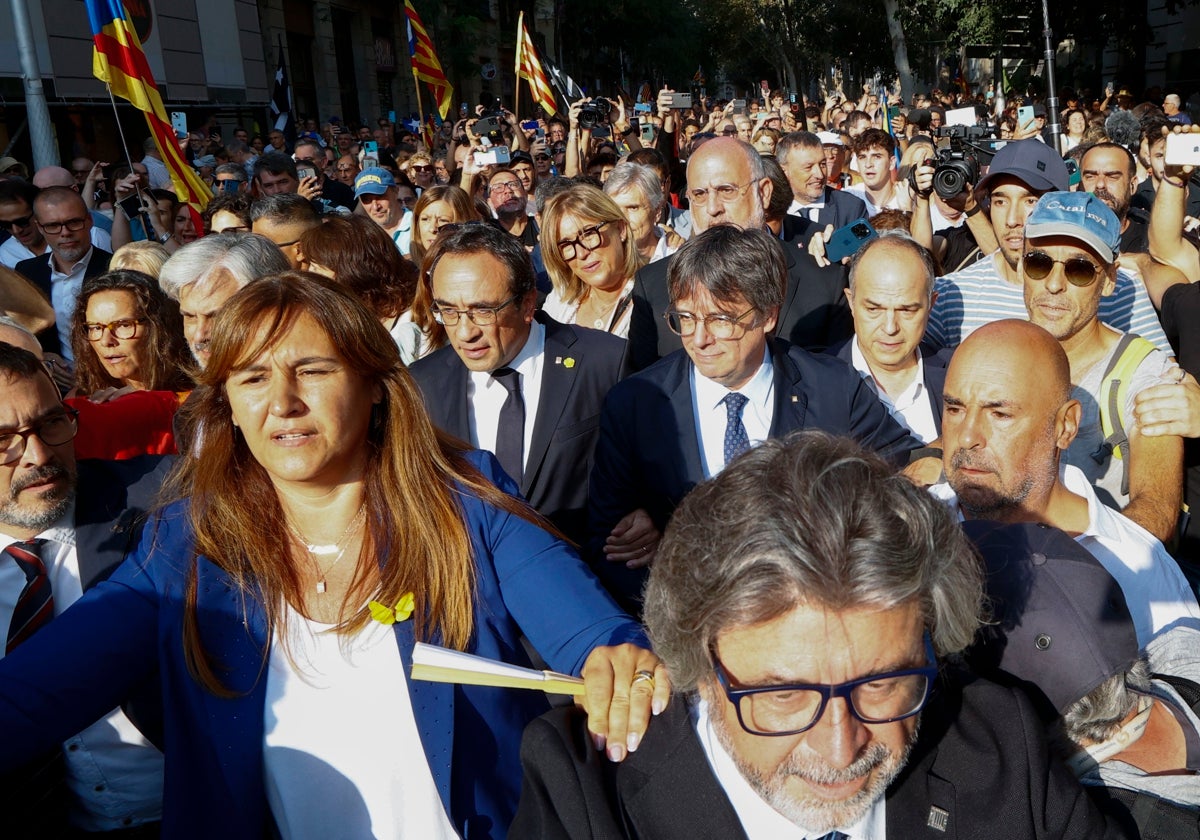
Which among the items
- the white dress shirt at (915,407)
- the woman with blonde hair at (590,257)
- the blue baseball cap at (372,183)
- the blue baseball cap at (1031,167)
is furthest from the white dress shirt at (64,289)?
the blue baseball cap at (1031,167)

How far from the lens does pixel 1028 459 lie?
2512 mm

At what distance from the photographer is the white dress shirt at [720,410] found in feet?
11.4

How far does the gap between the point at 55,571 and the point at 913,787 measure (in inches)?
79.4

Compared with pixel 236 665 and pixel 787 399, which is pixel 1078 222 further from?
pixel 236 665

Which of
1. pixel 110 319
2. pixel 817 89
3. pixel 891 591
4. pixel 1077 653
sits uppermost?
pixel 817 89

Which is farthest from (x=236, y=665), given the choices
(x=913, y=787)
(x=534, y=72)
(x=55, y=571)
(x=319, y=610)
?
(x=534, y=72)

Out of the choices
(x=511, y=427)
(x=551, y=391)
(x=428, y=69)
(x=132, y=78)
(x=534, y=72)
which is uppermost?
(x=428, y=69)

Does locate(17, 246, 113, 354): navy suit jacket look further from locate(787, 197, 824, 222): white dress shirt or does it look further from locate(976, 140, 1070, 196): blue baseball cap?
locate(976, 140, 1070, 196): blue baseball cap

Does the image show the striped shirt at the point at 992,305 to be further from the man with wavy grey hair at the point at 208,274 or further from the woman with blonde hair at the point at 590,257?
the man with wavy grey hair at the point at 208,274

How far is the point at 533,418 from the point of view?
3893 mm

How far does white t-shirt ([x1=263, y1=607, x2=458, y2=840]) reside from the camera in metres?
2.11

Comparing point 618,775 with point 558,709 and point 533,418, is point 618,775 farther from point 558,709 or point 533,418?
point 533,418

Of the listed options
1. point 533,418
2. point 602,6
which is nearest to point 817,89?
point 602,6

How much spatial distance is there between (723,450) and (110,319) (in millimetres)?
2362
